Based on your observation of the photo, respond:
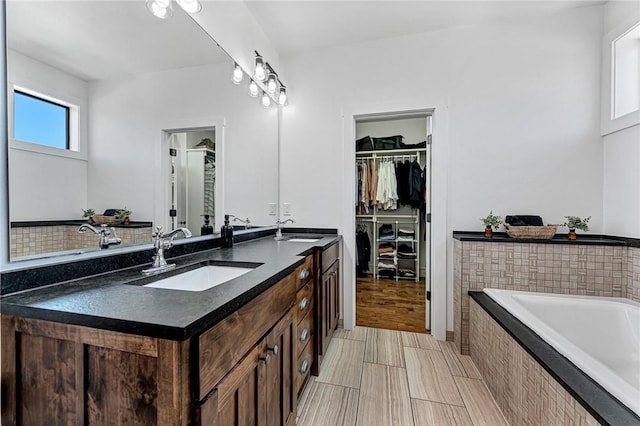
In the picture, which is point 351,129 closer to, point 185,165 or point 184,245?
point 185,165

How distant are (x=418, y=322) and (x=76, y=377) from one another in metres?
2.62

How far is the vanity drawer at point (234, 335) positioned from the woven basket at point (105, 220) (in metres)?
0.74

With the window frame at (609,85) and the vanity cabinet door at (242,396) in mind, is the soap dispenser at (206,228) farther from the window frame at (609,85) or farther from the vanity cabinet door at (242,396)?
the window frame at (609,85)

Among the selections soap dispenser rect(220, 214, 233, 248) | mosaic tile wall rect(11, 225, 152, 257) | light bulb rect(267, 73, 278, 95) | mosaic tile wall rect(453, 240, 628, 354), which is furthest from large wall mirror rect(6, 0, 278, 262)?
mosaic tile wall rect(453, 240, 628, 354)

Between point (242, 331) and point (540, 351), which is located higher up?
point (242, 331)

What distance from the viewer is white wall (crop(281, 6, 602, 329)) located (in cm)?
220

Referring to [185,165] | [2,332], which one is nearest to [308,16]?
[185,165]

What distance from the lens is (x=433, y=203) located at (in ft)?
7.96

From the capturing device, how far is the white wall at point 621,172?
1910 millimetres

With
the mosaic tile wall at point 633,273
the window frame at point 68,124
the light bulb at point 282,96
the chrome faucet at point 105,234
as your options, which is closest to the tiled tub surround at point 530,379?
the mosaic tile wall at point 633,273

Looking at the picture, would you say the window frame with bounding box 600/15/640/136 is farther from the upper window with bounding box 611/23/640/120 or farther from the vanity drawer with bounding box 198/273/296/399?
the vanity drawer with bounding box 198/273/296/399

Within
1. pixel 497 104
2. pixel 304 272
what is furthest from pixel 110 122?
pixel 497 104

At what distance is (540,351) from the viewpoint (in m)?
1.23

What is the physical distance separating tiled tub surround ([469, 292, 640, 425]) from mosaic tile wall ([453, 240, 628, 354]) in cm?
19
